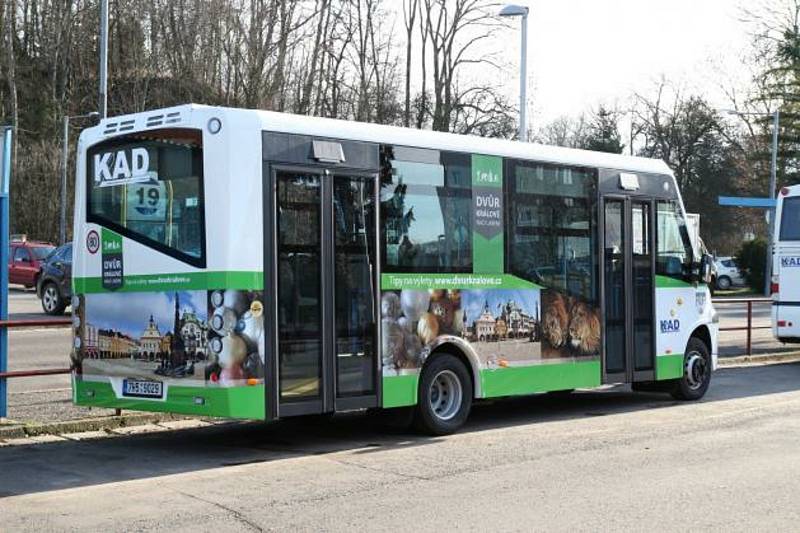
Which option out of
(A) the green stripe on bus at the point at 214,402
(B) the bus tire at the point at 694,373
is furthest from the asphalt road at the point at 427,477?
(B) the bus tire at the point at 694,373

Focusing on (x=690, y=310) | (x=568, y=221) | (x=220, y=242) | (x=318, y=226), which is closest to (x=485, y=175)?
(x=568, y=221)

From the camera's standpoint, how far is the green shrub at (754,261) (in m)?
50.9

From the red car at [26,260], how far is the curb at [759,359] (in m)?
24.1

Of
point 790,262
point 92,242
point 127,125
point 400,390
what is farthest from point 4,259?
point 790,262

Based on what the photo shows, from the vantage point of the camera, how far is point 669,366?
13422 mm

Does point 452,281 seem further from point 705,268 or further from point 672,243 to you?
point 705,268

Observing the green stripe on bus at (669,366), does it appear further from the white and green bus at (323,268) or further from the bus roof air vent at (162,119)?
the bus roof air vent at (162,119)

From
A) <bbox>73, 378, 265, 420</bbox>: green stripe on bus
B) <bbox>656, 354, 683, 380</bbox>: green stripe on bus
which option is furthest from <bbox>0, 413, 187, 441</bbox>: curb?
<bbox>656, 354, 683, 380</bbox>: green stripe on bus

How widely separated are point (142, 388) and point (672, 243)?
24.0 feet

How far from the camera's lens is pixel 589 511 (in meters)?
7.27

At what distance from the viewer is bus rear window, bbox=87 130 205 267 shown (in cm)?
918

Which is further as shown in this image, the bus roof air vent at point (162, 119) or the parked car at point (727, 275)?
the parked car at point (727, 275)

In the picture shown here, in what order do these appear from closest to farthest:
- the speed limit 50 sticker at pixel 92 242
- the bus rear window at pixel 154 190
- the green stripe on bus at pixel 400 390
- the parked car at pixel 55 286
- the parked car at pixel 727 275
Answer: the bus rear window at pixel 154 190, the speed limit 50 sticker at pixel 92 242, the green stripe on bus at pixel 400 390, the parked car at pixel 55 286, the parked car at pixel 727 275

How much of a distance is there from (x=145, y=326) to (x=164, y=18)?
40070 millimetres
